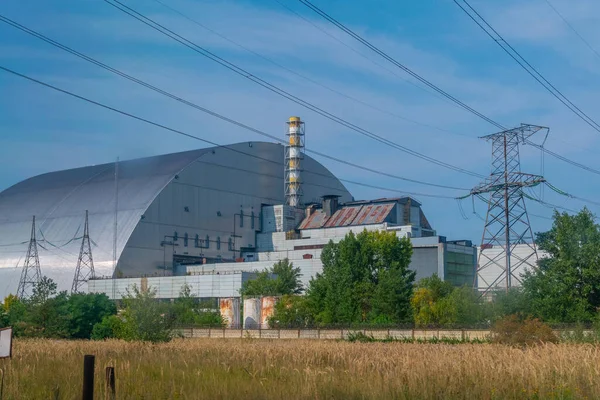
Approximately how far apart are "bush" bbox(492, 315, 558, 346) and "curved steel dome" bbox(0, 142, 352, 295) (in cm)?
5666

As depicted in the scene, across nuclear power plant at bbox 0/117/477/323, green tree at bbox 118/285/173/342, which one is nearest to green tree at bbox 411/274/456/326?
nuclear power plant at bbox 0/117/477/323

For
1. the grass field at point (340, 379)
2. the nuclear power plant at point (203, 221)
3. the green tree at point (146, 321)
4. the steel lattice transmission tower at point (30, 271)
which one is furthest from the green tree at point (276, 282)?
the grass field at point (340, 379)

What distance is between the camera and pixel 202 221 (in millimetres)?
92125

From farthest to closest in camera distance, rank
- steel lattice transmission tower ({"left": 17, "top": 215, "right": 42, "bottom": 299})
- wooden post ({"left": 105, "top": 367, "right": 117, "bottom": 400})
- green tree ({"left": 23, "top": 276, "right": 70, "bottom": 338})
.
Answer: steel lattice transmission tower ({"left": 17, "top": 215, "right": 42, "bottom": 299}) < green tree ({"left": 23, "top": 276, "right": 70, "bottom": 338}) < wooden post ({"left": 105, "top": 367, "right": 117, "bottom": 400})

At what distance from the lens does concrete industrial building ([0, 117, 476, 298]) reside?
85062 millimetres

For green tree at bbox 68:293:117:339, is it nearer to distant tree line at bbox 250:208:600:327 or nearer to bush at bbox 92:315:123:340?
bush at bbox 92:315:123:340

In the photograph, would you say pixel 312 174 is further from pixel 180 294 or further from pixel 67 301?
pixel 67 301

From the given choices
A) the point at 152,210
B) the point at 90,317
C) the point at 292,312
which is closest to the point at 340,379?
the point at 90,317

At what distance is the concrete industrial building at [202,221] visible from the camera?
85062 millimetres

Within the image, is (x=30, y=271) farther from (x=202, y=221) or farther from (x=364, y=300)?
(x=364, y=300)

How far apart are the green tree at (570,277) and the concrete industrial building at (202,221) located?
31752 millimetres

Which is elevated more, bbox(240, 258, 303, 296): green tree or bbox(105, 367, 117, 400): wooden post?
bbox(240, 258, 303, 296): green tree

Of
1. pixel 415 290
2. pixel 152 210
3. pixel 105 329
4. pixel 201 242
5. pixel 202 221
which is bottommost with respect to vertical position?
pixel 105 329

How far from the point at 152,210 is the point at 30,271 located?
59.9 feet
